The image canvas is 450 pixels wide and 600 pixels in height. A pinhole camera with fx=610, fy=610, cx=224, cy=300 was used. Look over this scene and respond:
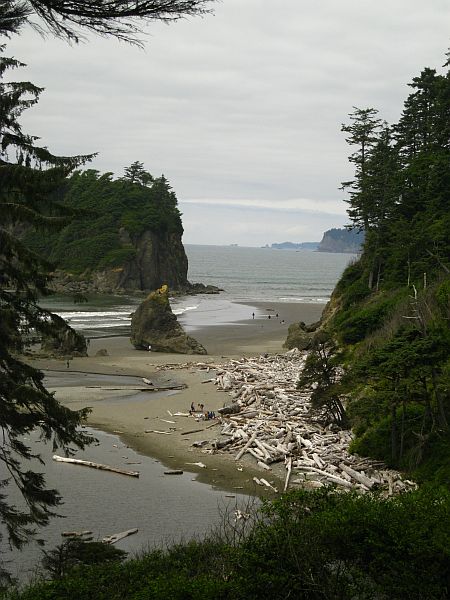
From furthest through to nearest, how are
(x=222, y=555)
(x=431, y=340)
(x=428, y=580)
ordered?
(x=431, y=340)
(x=222, y=555)
(x=428, y=580)

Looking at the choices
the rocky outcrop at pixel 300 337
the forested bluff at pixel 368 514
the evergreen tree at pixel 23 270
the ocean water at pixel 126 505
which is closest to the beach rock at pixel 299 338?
the rocky outcrop at pixel 300 337

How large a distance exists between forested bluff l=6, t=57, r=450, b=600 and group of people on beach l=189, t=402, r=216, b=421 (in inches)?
163

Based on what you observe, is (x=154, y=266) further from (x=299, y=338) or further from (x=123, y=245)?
(x=299, y=338)

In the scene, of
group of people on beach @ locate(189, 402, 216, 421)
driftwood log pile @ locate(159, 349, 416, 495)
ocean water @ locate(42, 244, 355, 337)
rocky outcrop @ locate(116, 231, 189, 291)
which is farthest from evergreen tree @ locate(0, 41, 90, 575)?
rocky outcrop @ locate(116, 231, 189, 291)

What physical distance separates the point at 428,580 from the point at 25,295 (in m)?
8.94

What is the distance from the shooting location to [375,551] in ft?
32.9

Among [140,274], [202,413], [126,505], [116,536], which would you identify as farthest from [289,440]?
[140,274]

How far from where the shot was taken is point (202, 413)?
86.8 feet

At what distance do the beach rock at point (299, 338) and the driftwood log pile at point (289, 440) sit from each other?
11.4 metres

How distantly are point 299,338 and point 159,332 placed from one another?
35.2 ft

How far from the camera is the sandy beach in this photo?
20.8m

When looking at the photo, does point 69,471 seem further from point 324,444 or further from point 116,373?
point 116,373

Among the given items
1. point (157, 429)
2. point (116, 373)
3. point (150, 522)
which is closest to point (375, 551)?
point (150, 522)

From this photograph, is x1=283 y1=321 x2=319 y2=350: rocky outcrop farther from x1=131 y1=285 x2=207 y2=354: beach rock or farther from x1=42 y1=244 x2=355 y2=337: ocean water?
x1=131 y1=285 x2=207 y2=354: beach rock
